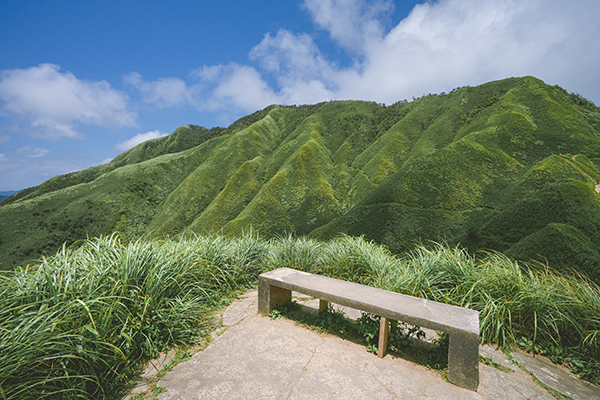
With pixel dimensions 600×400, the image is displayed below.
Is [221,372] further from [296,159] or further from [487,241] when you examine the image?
[296,159]

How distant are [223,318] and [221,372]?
1220 mm

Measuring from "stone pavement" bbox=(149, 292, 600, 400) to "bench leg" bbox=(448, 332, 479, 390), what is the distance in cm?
9

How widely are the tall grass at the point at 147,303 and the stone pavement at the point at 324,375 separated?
1.39 ft

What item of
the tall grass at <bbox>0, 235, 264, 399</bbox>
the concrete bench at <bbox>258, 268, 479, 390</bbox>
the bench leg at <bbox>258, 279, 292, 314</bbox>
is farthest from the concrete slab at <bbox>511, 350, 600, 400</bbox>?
the tall grass at <bbox>0, 235, 264, 399</bbox>

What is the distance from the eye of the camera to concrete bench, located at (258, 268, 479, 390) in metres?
2.53

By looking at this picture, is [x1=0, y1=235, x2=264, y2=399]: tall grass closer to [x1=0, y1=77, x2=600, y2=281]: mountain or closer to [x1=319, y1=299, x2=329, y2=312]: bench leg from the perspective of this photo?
[x1=319, y1=299, x2=329, y2=312]: bench leg

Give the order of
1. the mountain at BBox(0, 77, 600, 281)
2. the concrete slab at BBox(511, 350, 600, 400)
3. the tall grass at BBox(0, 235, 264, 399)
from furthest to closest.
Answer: the mountain at BBox(0, 77, 600, 281)
the concrete slab at BBox(511, 350, 600, 400)
the tall grass at BBox(0, 235, 264, 399)

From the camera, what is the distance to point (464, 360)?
2535 mm

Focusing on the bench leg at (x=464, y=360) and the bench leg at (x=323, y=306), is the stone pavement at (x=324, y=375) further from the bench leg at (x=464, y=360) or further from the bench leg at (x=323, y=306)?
the bench leg at (x=323, y=306)

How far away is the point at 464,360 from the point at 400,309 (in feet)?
2.25

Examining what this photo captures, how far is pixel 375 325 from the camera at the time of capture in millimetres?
3281

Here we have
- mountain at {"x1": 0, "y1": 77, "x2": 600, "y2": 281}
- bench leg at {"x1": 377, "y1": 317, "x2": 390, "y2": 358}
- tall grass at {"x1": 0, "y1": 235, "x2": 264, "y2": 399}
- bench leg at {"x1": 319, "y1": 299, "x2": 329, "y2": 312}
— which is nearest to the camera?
tall grass at {"x1": 0, "y1": 235, "x2": 264, "y2": 399}

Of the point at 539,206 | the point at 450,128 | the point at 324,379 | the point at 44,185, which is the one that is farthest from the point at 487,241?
the point at 44,185

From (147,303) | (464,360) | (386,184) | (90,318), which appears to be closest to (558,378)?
(464,360)
